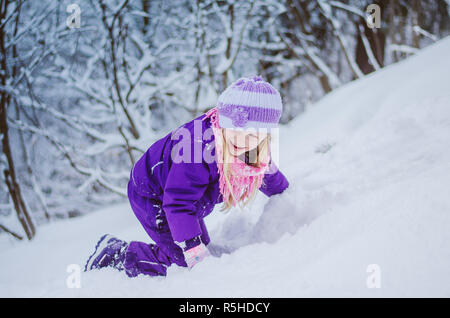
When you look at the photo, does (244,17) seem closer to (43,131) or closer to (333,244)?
(43,131)

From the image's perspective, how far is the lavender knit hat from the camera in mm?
1241

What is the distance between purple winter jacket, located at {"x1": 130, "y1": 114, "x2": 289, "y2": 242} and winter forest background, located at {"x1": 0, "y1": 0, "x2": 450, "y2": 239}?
295 centimetres

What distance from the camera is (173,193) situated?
1298mm

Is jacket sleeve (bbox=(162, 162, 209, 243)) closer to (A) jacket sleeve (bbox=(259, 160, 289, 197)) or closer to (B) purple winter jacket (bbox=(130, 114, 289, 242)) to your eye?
(B) purple winter jacket (bbox=(130, 114, 289, 242))

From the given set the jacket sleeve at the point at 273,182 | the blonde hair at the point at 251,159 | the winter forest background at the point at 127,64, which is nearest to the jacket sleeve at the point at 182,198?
the blonde hair at the point at 251,159

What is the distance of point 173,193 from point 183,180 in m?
0.07

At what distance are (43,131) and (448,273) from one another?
4864 millimetres

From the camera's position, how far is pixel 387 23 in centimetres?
580

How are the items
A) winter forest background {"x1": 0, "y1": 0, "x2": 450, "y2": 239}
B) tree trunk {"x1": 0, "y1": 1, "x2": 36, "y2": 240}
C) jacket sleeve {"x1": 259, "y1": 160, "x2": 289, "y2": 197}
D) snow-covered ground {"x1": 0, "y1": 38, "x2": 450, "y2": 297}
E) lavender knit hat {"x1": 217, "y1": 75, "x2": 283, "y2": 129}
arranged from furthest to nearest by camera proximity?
1. winter forest background {"x1": 0, "y1": 0, "x2": 450, "y2": 239}
2. tree trunk {"x1": 0, "y1": 1, "x2": 36, "y2": 240}
3. jacket sleeve {"x1": 259, "y1": 160, "x2": 289, "y2": 197}
4. lavender knit hat {"x1": 217, "y1": 75, "x2": 283, "y2": 129}
5. snow-covered ground {"x1": 0, "y1": 38, "x2": 450, "y2": 297}

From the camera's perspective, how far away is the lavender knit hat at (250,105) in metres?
1.24

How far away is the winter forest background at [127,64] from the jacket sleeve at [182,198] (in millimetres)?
3202

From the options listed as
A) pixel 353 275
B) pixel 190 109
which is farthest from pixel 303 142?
pixel 190 109

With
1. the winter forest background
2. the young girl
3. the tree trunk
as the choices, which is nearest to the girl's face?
the young girl
